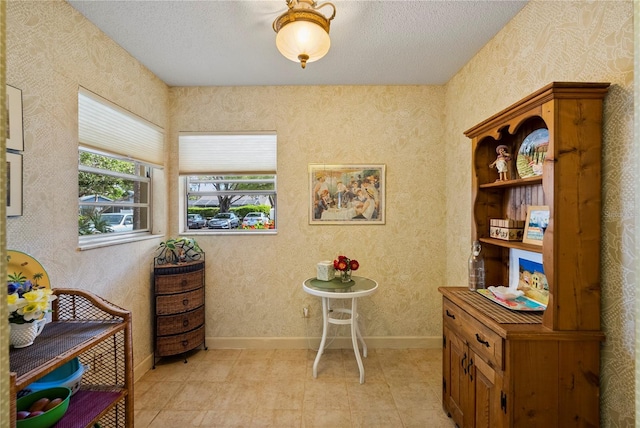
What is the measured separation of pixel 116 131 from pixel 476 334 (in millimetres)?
2949

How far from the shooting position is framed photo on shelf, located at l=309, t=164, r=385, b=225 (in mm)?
2928

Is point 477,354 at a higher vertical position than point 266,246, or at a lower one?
lower

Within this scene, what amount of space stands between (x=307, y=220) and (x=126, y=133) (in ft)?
5.91

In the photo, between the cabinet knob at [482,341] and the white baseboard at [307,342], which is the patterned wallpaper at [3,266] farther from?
the white baseboard at [307,342]

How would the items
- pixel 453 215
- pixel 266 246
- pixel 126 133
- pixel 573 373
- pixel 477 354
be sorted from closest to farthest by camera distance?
pixel 573 373 < pixel 477 354 < pixel 126 133 < pixel 453 215 < pixel 266 246

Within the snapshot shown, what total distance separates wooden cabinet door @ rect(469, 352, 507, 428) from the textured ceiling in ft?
7.21

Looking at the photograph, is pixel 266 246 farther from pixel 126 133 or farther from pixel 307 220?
pixel 126 133

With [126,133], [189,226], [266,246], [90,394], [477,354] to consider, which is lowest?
[90,394]

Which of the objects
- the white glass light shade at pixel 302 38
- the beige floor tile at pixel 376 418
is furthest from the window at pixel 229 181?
the beige floor tile at pixel 376 418

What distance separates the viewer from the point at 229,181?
10.1 feet

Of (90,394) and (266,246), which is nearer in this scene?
(90,394)

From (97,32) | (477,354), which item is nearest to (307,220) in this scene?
(477,354)

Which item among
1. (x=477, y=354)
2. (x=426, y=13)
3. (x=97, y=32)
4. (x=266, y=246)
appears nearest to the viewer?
(x=477, y=354)

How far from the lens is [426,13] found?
1.84 meters
